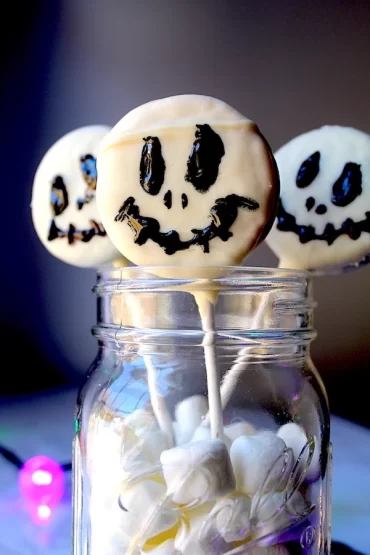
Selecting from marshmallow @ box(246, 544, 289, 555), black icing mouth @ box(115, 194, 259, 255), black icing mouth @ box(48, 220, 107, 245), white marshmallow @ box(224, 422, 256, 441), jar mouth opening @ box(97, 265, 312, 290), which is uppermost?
black icing mouth @ box(115, 194, 259, 255)

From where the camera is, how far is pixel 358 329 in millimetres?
1043

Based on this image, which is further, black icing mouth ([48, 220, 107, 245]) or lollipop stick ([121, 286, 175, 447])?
black icing mouth ([48, 220, 107, 245])

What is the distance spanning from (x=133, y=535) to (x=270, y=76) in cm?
93

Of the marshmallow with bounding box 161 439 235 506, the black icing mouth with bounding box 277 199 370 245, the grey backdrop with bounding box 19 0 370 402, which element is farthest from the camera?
the grey backdrop with bounding box 19 0 370 402

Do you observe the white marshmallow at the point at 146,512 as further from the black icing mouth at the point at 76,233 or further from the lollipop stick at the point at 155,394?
the black icing mouth at the point at 76,233

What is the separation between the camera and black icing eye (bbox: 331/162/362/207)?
0.46 meters

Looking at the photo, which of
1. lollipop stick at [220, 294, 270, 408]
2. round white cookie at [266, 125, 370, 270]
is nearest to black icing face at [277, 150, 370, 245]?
round white cookie at [266, 125, 370, 270]

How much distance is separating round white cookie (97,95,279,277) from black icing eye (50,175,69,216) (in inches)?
5.2

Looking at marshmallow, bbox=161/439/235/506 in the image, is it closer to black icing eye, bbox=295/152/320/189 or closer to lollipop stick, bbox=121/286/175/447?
lollipop stick, bbox=121/286/175/447

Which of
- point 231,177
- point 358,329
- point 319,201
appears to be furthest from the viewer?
point 358,329

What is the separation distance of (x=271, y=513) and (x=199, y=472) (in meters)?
0.06

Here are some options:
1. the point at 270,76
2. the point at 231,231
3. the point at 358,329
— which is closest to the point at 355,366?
the point at 358,329

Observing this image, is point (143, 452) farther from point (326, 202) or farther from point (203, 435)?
point (326, 202)

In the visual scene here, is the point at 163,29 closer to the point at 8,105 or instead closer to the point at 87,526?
the point at 8,105
